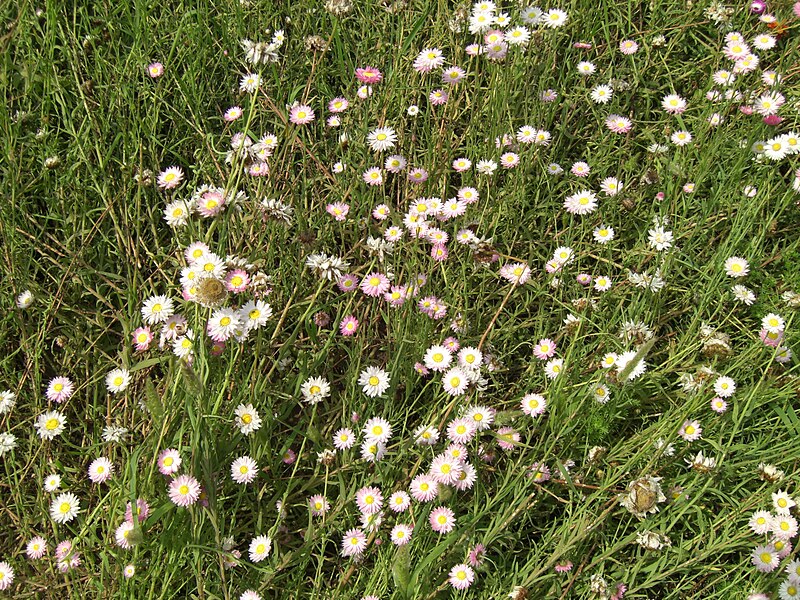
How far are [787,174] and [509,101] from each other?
91 centimetres

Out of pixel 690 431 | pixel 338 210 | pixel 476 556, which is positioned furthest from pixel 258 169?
pixel 690 431

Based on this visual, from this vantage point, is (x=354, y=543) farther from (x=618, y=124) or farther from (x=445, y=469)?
(x=618, y=124)

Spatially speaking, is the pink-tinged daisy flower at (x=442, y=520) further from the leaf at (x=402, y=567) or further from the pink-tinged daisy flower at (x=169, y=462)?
the pink-tinged daisy flower at (x=169, y=462)

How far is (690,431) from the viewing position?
5.47ft

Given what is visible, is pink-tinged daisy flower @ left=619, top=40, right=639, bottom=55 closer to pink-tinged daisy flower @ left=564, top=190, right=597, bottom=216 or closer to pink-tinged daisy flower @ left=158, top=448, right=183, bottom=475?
pink-tinged daisy flower @ left=564, top=190, right=597, bottom=216

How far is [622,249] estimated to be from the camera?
2154 mm

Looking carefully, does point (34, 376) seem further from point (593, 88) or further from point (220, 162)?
point (593, 88)

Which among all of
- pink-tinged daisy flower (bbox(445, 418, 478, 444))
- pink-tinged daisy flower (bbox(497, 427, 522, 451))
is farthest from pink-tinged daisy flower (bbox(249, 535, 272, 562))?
pink-tinged daisy flower (bbox(497, 427, 522, 451))

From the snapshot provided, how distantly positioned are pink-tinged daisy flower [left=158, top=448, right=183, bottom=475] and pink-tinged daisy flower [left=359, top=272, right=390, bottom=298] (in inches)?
26.2

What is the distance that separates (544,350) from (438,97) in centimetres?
98

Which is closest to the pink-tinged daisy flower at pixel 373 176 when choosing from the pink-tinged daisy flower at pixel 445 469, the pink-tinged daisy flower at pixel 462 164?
the pink-tinged daisy flower at pixel 462 164

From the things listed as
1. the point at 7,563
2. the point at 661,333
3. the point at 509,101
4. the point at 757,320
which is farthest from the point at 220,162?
the point at 757,320

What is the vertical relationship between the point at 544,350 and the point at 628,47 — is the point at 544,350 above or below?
below

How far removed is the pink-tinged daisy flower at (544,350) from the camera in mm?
1863
